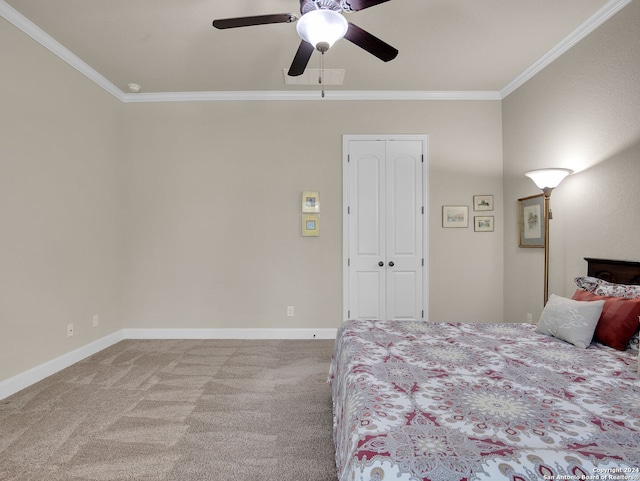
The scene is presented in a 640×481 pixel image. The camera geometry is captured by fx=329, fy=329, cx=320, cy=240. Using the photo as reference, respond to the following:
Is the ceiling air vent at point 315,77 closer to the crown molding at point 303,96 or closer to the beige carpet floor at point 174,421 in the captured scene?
the crown molding at point 303,96

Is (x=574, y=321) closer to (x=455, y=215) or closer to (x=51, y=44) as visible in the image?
(x=455, y=215)

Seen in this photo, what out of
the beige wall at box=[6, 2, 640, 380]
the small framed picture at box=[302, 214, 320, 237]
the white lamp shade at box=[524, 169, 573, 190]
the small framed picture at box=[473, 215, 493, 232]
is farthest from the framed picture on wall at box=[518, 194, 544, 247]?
the small framed picture at box=[302, 214, 320, 237]

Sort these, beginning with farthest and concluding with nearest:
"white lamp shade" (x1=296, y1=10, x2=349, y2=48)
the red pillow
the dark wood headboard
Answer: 1. the dark wood headboard
2. the red pillow
3. "white lamp shade" (x1=296, y1=10, x2=349, y2=48)

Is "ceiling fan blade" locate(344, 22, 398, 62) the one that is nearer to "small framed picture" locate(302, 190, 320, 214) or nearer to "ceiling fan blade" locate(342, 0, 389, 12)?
"ceiling fan blade" locate(342, 0, 389, 12)

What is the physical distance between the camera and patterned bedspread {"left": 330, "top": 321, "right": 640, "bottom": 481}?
0.95m

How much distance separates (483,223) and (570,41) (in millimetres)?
1941

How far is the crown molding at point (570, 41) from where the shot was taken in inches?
99.2

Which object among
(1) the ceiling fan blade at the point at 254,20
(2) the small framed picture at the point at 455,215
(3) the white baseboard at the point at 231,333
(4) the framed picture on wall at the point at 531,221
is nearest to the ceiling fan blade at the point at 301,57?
(1) the ceiling fan blade at the point at 254,20

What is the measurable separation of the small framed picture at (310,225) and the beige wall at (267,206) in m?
0.08

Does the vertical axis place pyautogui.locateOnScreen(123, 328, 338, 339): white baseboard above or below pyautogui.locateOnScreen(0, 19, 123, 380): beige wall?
below

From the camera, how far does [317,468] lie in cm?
177

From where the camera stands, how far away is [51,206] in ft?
9.78

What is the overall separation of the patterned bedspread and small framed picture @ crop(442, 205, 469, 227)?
216cm

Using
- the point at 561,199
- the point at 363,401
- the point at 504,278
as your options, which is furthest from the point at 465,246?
the point at 363,401
